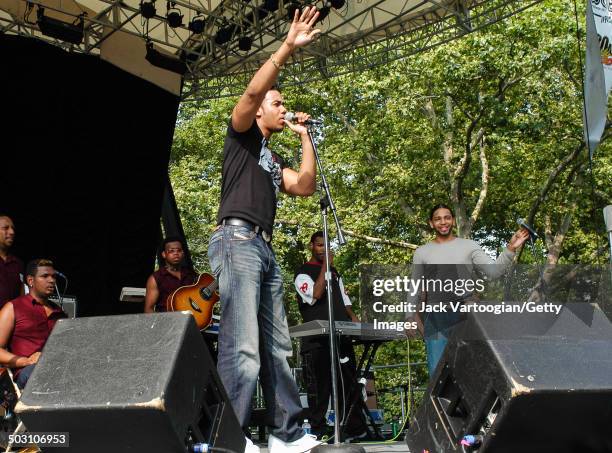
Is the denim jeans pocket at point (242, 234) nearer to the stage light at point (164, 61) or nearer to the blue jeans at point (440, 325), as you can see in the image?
the blue jeans at point (440, 325)

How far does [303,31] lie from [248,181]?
28.6 inches

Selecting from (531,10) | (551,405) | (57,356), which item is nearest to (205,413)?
(57,356)

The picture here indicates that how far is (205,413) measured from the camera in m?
3.02

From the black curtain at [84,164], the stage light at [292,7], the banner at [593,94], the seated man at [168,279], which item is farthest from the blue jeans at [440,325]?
the black curtain at [84,164]

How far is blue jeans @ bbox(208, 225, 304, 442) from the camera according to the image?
11.1 feet

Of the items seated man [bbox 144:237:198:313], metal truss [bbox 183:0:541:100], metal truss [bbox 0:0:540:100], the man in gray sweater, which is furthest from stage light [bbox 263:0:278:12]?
the man in gray sweater

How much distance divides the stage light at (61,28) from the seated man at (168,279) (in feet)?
11.7

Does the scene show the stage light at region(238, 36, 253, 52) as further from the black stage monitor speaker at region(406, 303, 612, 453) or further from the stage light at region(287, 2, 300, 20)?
the black stage monitor speaker at region(406, 303, 612, 453)

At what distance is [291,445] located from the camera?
3463mm

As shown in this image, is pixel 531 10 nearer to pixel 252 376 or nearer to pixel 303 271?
pixel 303 271

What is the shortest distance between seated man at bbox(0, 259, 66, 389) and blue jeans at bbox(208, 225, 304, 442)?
7.03ft

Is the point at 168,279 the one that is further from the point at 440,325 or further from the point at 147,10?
the point at 440,325

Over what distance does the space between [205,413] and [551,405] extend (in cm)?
131

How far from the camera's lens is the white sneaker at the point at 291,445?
3438 mm
